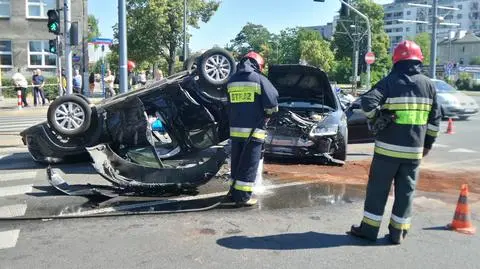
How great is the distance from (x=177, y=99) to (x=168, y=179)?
1367 mm

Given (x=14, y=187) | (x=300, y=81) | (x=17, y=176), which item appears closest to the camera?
(x=14, y=187)

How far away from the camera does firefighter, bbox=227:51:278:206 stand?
633 cm

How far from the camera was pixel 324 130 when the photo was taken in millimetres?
8875

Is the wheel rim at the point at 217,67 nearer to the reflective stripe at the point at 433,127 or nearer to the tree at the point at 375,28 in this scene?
the reflective stripe at the point at 433,127

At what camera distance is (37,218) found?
585 cm

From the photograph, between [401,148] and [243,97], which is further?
[243,97]

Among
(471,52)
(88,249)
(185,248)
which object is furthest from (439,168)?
(471,52)

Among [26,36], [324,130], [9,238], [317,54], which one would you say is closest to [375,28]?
[317,54]

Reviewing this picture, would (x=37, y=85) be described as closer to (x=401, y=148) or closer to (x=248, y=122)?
(x=248, y=122)

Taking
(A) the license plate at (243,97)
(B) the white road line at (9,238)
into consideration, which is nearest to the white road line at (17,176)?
(B) the white road line at (9,238)

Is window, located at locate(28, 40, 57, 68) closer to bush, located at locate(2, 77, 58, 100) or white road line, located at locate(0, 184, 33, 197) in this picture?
bush, located at locate(2, 77, 58, 100)

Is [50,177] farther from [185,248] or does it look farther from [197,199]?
[185,248]

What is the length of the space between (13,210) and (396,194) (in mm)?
4233

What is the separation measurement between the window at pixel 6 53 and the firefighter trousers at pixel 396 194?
31287 mm
